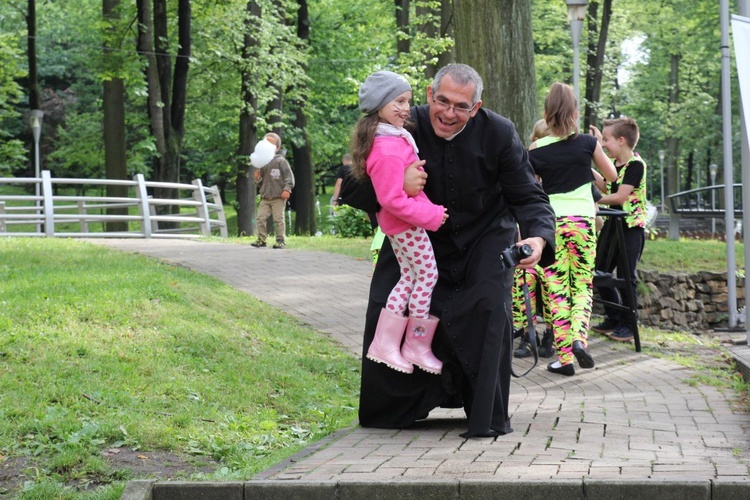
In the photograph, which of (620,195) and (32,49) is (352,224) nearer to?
(620,195)

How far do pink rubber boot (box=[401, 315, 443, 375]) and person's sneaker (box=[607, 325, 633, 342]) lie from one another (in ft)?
15.8

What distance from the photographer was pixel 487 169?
634cm

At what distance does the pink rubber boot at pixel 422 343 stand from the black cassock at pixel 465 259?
6 centimetres

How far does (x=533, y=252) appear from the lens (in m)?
→ 6.12

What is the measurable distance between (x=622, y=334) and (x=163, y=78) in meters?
20.9

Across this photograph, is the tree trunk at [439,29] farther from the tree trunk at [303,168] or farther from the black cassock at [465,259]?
the black cassock at [465,259]

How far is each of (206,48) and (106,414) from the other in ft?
88.7

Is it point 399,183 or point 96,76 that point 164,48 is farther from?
point 399,183

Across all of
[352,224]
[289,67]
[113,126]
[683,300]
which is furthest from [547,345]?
[289,67]

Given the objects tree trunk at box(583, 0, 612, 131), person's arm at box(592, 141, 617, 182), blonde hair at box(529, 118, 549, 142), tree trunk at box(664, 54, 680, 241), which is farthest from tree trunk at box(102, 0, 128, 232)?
tree trunk at box(664, 54, 680, 241)

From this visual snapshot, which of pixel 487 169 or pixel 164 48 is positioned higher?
pixel 164 48

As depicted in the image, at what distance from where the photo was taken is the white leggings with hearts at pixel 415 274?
20.5ft

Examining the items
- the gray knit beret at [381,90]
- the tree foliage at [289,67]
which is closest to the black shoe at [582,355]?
the gray knit beret at [381,90]

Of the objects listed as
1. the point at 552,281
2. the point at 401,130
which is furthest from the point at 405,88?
the point at 552,281
